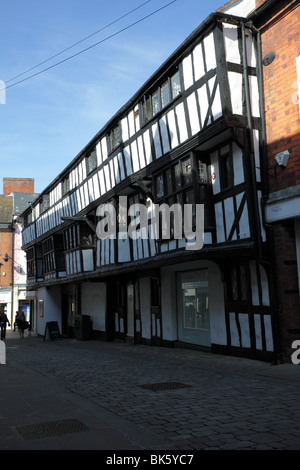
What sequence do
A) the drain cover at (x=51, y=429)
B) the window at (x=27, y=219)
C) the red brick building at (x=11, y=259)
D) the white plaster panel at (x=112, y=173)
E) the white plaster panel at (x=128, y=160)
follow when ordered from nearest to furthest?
1. the drain cover at (x=51, y=429)
2. the white plaster panel at (x=128, y=160)
3. the white plaster panel at (x=112, y=173)
4. the window at (x=27, y=219)
5. the red brick building at (x=11, y=259)

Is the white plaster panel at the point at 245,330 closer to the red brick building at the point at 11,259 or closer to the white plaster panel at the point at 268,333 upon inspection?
the white plaster panel at the point at 268,333

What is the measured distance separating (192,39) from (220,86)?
1883 mm


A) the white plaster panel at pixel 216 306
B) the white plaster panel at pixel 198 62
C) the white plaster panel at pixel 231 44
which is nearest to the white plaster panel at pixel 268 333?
the white plaster panel at pixel 216 306

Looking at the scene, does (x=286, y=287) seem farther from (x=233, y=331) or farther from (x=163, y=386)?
(x=163, y=386)

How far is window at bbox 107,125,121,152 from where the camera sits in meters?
16.8

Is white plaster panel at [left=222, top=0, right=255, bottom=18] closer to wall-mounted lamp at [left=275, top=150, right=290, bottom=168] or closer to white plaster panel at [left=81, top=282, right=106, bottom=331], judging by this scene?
wall-mounted lamp at [left=275, top=150, right=290, bottom=168]

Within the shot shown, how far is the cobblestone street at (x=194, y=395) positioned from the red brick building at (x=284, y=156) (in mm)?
1417

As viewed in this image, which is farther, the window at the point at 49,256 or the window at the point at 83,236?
the window at the point at 49,256

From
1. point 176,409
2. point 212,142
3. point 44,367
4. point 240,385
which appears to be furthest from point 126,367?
point 212,142

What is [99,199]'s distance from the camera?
18.2 m

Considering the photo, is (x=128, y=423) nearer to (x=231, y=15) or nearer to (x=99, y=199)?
(x=231, y=15)

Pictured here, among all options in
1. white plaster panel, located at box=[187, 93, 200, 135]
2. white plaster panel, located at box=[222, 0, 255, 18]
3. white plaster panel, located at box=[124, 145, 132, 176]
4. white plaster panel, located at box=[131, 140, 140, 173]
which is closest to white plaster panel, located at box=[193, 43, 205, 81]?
white plaster panel, located at box=[187, 93, 200, 135]

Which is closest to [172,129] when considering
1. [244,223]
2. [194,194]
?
[194,194]

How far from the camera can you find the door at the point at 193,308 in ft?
42.1
